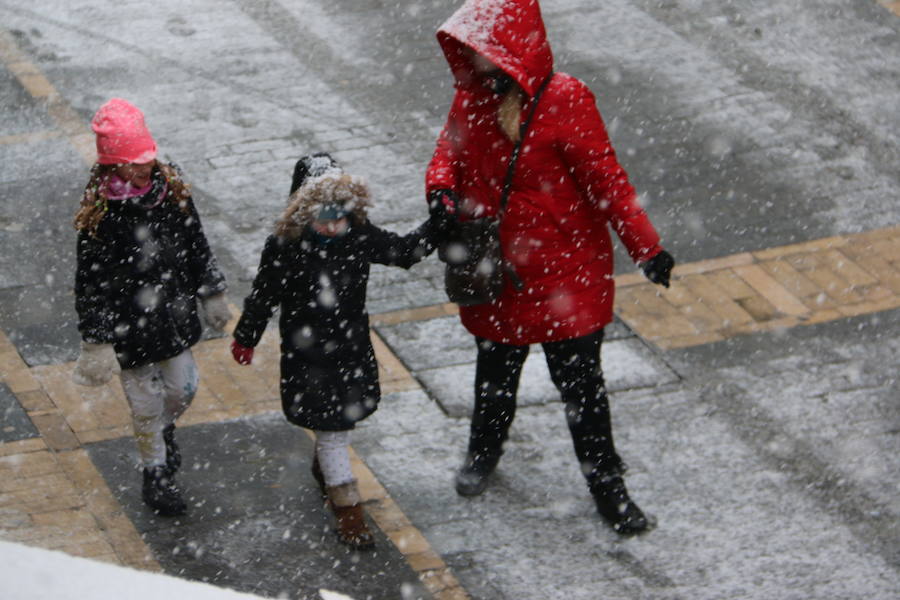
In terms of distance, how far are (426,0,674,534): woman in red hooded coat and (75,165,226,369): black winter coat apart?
977mm

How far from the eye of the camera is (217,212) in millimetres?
8672

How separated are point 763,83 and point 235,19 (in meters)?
3.86

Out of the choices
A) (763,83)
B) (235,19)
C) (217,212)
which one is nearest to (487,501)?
(217,212)

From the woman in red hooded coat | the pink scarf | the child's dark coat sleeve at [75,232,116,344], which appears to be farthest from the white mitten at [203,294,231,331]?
the woman in red hooded coat

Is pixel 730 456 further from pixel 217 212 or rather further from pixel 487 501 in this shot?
pixel 217 212

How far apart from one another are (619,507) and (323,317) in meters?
1.40

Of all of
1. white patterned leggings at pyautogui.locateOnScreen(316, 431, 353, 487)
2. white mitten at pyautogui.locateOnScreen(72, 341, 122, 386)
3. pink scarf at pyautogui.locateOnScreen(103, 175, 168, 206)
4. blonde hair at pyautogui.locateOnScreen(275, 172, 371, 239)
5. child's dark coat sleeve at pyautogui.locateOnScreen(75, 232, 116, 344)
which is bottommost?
white patterned leggings at pyautogui.locateOnScreen(316, 431, 353, 487)

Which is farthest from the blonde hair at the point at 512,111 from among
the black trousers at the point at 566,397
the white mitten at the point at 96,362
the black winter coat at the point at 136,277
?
the white mitten at the point at 96,362

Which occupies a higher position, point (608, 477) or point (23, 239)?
point (608, 477)

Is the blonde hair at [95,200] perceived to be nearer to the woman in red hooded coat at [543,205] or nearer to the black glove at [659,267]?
the woman in red hooded coat at [543,205]

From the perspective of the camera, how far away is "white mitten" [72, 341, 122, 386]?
18.4 ft

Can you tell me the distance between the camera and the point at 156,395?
582cm

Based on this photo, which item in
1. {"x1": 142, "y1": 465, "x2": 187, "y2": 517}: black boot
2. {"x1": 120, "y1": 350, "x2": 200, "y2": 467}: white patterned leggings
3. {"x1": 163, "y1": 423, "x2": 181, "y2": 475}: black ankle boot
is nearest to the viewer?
{"x1": 120, "y1": 350, "x2": 200, "y2": 467}: white patterned leggings

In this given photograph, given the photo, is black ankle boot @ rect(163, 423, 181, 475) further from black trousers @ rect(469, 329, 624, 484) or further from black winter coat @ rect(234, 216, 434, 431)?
black trousers @ rect(469, 329, 624, 484)
